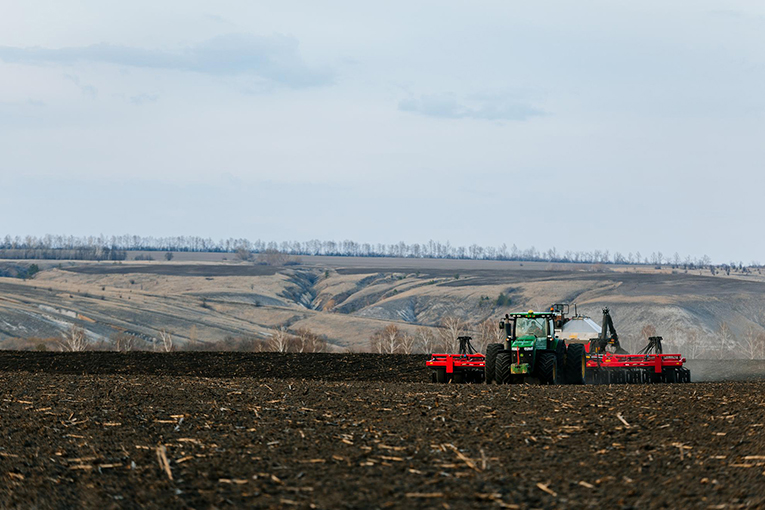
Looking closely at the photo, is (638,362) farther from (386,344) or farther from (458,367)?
(386,344)

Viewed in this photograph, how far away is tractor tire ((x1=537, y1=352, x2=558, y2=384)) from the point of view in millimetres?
21672

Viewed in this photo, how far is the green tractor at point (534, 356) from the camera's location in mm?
21766

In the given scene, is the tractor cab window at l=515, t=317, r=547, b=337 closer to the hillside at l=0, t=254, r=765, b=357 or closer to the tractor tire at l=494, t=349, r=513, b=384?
the tractor tire at l=494, t=349, r=513, b=384

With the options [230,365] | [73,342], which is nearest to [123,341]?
[73,342]

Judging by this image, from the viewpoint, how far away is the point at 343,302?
169750mm

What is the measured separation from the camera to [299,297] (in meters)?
173

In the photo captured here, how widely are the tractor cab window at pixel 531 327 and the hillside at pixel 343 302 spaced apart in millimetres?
58687

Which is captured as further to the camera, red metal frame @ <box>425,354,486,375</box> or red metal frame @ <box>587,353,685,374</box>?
red metal frame @ <box>587,353,685,374</box>

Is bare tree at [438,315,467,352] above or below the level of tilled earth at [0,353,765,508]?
below

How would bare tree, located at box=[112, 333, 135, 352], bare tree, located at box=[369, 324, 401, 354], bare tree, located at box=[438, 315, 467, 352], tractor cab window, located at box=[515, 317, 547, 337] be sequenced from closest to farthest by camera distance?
tractor cab window, located at box=[515, 317, 547, 337] < bare tree, located at box=[438, 315, 467, 352] < bare tree, located at box=[369, 324, 401, 354] < bare tree, located at box=[112, 333, 135, 352]

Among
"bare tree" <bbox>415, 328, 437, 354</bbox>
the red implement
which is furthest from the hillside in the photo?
the red implement

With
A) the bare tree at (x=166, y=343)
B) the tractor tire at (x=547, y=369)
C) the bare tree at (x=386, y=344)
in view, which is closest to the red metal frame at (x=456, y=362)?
the tractor tire at (x=547, y=369)

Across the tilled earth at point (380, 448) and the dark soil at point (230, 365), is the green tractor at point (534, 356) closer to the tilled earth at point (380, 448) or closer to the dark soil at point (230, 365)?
the dark soil at point (230, 365)

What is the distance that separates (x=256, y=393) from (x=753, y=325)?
110 m
